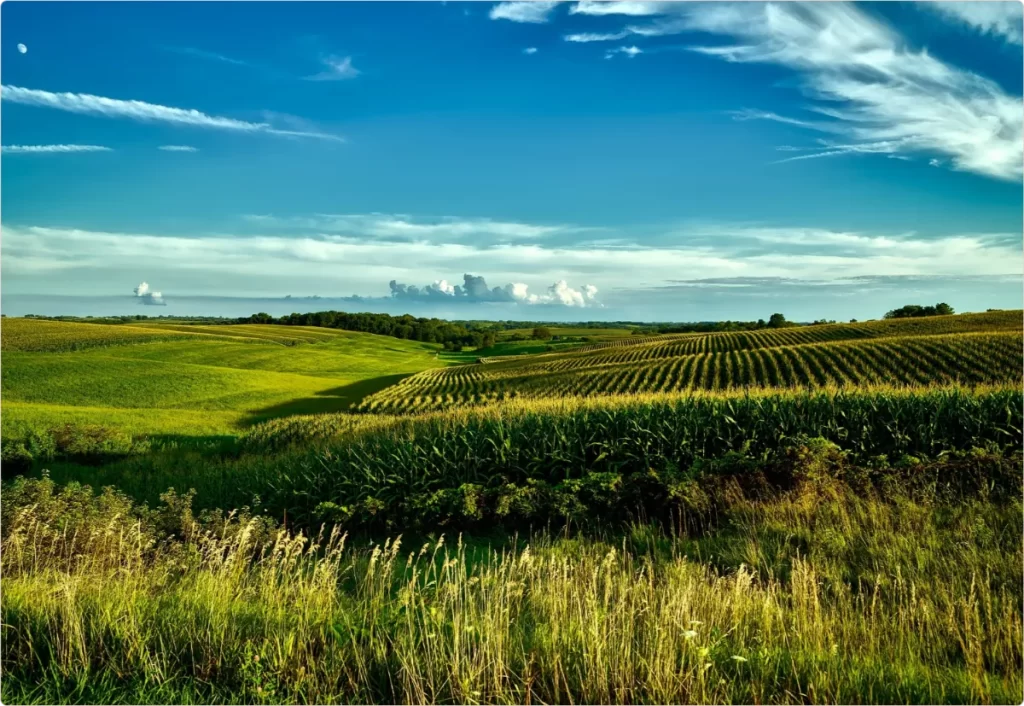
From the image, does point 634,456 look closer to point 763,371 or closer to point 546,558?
point 546,558

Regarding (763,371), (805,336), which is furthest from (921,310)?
(763,371)

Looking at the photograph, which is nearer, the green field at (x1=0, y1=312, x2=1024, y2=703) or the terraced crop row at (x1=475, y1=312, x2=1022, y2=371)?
→ the green field at (x1=0, y1=312, x2=1024, y2=703)

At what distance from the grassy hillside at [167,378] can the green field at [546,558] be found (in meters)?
14.3

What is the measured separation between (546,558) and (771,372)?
122 ft

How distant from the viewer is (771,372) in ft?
138

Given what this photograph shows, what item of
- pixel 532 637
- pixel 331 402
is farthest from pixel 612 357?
pixel 532 637

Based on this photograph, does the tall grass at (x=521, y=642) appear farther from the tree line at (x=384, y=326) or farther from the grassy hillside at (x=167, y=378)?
the tree line at (x=384, y=326)

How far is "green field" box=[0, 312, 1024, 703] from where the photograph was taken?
4629mm

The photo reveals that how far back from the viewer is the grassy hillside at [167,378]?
39844 millimetres

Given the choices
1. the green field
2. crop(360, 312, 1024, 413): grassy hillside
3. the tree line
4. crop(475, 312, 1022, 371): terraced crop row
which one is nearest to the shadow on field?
crop(360, 312, 1024, 413): grassy hillside

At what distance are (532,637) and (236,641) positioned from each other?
2256 mm

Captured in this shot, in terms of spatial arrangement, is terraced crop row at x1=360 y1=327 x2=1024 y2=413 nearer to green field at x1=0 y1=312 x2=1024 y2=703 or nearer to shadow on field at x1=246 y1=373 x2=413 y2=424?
shadow on field at x1=246 y1=373 x2=413 y2=424

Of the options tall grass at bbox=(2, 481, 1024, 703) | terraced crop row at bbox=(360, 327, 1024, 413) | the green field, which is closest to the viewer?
tall grass at bbox=(2, 481, 1024, 703)

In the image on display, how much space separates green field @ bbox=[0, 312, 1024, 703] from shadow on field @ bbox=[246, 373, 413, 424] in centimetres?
2117
